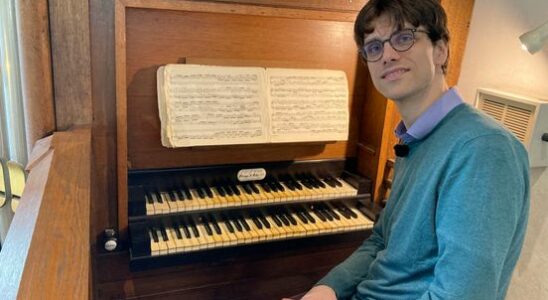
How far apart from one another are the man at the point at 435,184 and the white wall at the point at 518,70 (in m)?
0.79

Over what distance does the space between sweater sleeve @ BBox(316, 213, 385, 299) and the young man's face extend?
0.42m

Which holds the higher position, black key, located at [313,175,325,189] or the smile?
the smile

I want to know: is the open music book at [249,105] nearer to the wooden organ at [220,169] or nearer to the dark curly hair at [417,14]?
the wooden organ at [220,169]

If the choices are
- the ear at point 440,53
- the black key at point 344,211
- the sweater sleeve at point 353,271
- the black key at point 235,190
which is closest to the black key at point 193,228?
the black key at point 235,190

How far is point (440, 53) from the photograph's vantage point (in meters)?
1.11

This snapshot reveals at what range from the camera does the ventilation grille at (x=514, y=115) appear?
158 centimetres

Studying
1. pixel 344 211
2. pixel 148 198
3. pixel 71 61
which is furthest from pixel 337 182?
pixel 71 61

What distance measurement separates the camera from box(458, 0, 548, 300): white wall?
167cm

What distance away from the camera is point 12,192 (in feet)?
5.63

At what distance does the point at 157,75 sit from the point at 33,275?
1011mm

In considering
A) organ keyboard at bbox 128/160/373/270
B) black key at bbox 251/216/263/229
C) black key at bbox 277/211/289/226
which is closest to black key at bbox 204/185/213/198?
organ keyboard at bbox 128/160/373/270

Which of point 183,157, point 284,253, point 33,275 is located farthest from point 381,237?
point 33,275

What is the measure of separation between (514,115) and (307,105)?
0.80m

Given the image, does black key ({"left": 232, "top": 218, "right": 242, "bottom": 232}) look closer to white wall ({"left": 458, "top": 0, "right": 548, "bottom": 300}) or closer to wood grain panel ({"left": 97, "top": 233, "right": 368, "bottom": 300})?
wood grain panel ({"left": 97, "top": 233, "right": 368, "bottom": 300})
